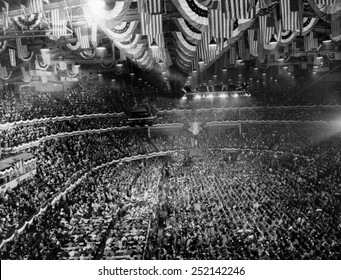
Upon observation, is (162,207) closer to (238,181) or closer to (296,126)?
(238,181)

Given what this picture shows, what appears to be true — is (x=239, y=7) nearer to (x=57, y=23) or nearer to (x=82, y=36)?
(x=57, y=23)

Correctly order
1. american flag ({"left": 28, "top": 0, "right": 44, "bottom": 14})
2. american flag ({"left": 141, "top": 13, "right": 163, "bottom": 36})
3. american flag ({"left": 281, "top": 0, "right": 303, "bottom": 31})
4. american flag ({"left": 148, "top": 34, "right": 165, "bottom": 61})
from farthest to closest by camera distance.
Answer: american flag ({"left": 148, "top": 34, "right": 165, "bottom": 61}) → american flag ({"left": 141, "top": 13, "right": 163, "bottom": 36}) → american flag ({"left": 281, "top": 0, "right": 303, "bottom": 31}) → american flag ({"left": 28, "top": 0, "right": 44, "bottom": 14})

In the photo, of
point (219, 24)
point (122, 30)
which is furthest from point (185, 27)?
point (122, 30)

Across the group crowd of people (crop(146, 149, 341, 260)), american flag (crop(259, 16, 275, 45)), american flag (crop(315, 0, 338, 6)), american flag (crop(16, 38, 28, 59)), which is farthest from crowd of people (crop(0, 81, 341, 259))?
american flag (crop(315, 0, 338, 6))

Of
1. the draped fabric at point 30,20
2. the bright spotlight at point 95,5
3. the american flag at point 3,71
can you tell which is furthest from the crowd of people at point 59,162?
the bright spotlight at point 95,5

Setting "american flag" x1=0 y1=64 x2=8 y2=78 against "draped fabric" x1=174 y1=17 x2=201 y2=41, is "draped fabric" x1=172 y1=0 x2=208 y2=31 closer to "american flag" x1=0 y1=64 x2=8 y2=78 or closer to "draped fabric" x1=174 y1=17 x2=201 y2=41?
"draped fabric" x1=174 y1=17 x2=201 y2=41
